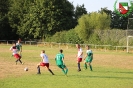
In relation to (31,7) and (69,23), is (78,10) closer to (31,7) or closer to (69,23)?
(69,23)

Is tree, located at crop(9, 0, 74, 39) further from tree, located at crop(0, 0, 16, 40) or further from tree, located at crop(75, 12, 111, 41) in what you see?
tree, located at crop(75, 12, 111, 41)

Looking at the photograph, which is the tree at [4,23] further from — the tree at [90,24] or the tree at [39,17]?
the tree at [90,24]

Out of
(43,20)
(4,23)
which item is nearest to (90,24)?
(43,20)

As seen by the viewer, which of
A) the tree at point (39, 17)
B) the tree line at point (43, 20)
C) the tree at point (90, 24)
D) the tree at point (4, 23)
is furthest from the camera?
the tree at point (4, 23)

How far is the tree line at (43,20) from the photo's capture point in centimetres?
6419

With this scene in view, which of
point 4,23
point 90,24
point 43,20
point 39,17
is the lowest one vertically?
point 90,24

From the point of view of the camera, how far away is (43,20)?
7206cm

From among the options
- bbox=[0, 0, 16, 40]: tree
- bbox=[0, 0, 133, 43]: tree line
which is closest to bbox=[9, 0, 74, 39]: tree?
bbox=[0, 0, 133, 43]: tree line

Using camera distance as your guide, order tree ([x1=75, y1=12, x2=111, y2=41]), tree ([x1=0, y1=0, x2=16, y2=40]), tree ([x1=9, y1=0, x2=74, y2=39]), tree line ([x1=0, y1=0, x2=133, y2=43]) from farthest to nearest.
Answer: tree ([x1=0, y1=0, x2=16, y2=40])
tree ([x1=9, y1=0, x2=74, y2=39])
tree line ([x1=0, y1=0, x2=133, y2=43])
tree ([x1=75, y1=12, x2=111, y2=41])

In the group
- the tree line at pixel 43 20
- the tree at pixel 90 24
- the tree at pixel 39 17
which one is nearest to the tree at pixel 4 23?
the tree line at pixel 43 20

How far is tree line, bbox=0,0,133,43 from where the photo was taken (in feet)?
211

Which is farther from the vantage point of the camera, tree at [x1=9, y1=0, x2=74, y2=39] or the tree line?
tree at [x1=9, y1=0, x2=74, y2=39]

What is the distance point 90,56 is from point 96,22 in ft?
131

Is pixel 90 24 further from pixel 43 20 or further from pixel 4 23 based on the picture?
pixel 4 23
